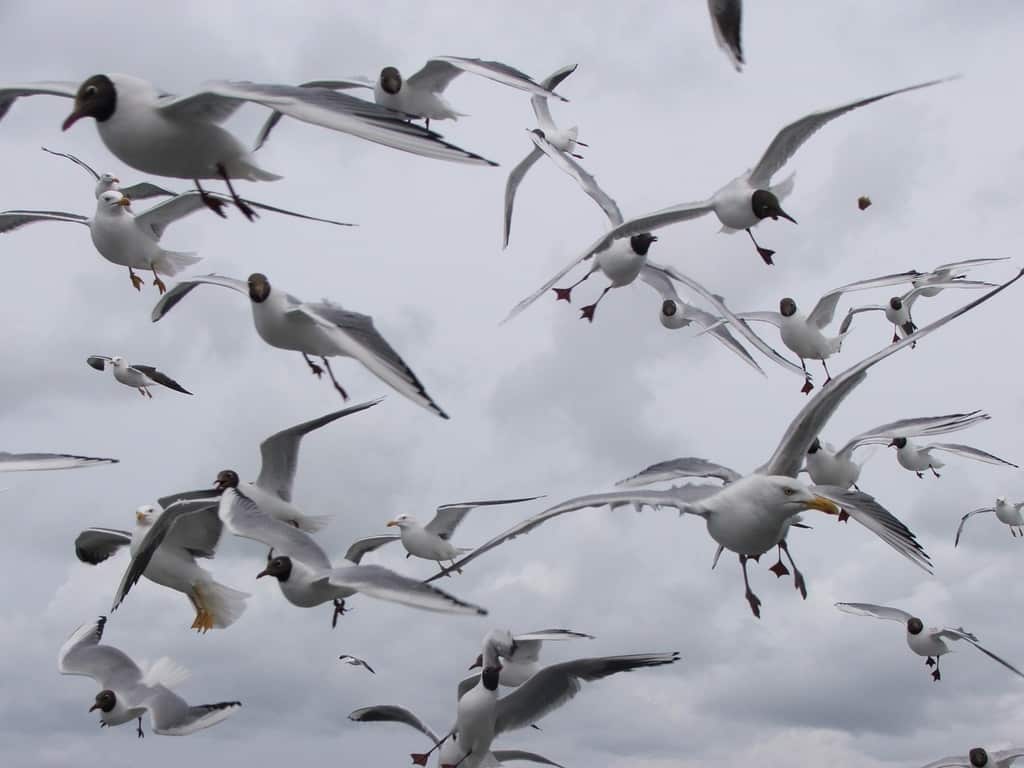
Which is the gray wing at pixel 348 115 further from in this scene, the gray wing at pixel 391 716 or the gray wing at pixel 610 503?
the gray wing at pixel 391 716

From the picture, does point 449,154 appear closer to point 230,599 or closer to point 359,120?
point 359,120

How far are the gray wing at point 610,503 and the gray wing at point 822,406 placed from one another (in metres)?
0.50

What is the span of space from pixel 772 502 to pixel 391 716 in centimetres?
581

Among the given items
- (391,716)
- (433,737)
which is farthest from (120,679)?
(433,737)

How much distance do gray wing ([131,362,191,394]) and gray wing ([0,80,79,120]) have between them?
5389mm

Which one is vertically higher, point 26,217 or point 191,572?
point 26,217

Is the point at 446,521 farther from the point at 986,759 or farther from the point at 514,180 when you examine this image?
the point at 986,759

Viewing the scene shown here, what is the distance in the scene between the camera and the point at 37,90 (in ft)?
25.8

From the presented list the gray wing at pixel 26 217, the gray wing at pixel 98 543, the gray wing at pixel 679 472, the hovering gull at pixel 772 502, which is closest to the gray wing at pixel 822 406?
the hovering gull at pixel 772 502

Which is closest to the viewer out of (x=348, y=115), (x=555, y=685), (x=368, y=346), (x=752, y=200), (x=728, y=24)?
(x=348, y=115)

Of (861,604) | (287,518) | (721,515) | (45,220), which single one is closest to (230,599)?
(287,518)

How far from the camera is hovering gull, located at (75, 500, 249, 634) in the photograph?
10.8m

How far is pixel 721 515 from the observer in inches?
313

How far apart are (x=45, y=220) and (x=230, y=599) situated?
4.24 m
